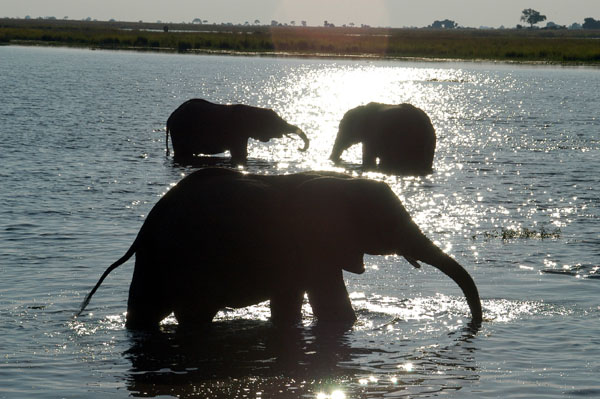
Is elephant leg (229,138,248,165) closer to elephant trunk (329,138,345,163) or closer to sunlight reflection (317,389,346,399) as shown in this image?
elephant trunk (329,138,345,163)

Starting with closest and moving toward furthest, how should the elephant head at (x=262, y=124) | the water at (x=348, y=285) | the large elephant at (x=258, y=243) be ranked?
1. the water at (x=348, y=285)
2. the large elephant at (x=258, y=243)
3. the elephant head at (x=262, y=124)

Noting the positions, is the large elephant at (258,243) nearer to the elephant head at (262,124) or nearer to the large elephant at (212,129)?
the large elephant at (212,129)

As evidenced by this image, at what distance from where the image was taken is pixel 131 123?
3656 centimetres

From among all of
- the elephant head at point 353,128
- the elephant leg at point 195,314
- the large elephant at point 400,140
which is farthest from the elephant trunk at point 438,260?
the elephant head at point 353,128

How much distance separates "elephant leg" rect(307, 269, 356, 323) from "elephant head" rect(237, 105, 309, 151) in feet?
Answer: 49.3

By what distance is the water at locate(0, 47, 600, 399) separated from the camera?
953 cm

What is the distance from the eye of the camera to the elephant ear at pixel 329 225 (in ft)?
34.3

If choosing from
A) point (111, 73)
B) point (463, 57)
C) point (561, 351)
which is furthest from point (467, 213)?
point (463, 57)

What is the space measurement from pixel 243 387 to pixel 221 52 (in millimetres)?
100529

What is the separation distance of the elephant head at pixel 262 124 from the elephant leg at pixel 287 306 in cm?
1500

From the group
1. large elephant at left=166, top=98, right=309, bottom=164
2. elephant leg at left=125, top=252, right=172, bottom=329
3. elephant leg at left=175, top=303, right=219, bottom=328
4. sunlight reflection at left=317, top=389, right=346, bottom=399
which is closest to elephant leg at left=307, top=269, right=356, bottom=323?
elephant leg at left=175, top=303, right=219, bottom=328

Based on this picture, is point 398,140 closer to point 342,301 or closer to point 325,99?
point 342,301

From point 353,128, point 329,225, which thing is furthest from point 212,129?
point 329,225

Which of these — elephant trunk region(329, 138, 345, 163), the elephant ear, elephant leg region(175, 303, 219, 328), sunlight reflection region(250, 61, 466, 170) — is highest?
the elephant ear
